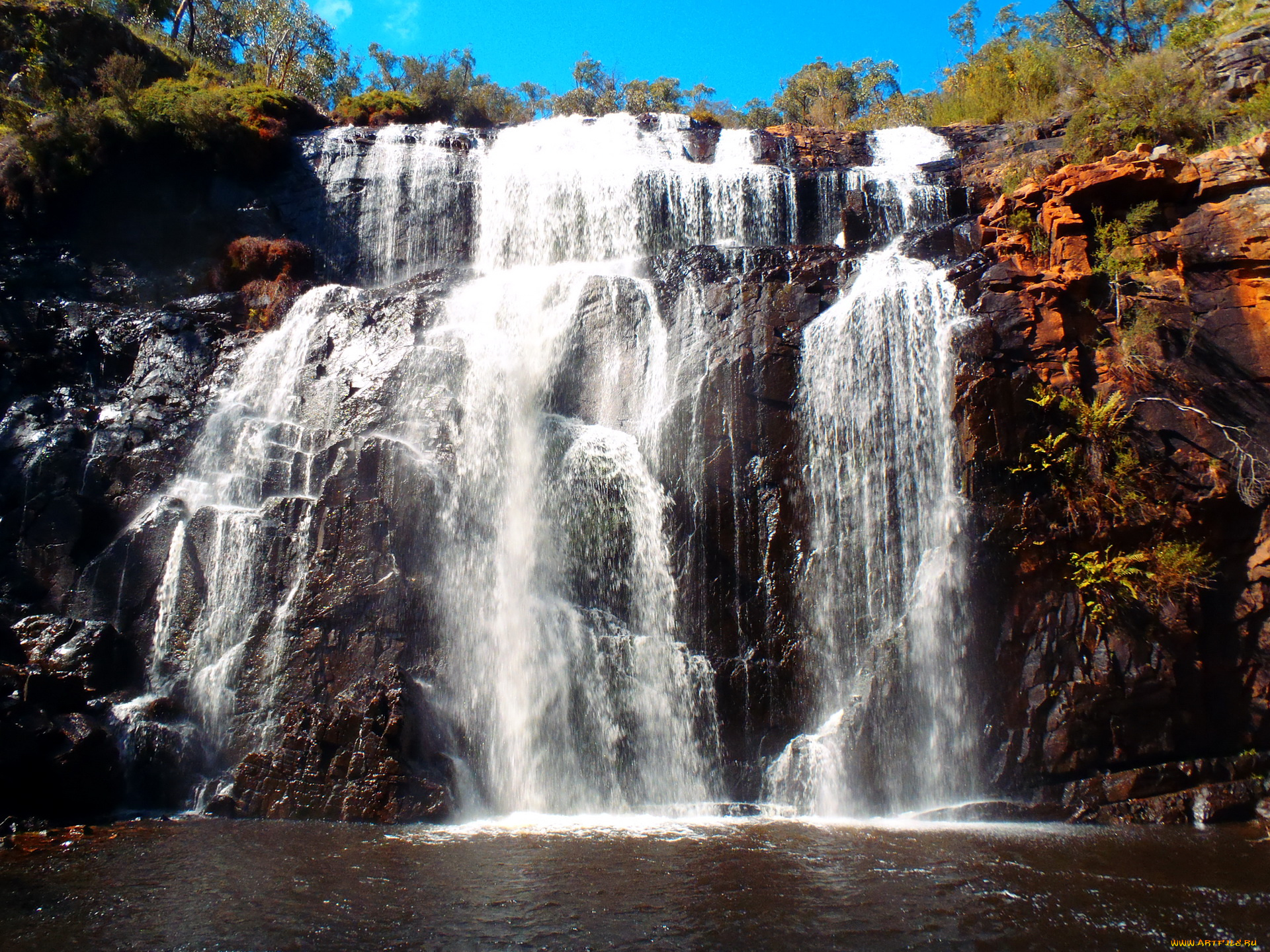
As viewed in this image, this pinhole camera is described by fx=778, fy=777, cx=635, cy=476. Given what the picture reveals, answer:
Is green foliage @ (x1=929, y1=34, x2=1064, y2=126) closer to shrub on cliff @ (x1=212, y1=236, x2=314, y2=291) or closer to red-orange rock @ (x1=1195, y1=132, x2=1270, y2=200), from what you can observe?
red-orange rock @ (x1=1195, y1=132, x2=1270, y2=200)

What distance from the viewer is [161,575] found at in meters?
12.0

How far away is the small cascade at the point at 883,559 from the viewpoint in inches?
387

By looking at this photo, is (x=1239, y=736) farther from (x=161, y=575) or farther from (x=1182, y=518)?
(x=161, y=575)

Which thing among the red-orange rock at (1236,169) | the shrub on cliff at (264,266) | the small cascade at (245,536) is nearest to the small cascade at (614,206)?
the shrub on cliff at (264,266)

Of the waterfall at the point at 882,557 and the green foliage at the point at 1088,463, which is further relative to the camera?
the green foliage at the point at 1088,463

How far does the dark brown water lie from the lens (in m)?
5.54

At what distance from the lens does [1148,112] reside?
14.0m

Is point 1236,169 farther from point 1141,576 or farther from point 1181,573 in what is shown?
point 1141,576

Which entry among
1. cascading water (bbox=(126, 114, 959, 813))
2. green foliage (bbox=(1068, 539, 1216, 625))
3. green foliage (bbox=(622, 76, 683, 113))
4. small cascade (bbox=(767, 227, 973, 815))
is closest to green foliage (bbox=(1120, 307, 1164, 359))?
small cascade (bbox=(767, 227, 973, 815))

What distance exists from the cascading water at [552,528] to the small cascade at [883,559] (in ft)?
0.11

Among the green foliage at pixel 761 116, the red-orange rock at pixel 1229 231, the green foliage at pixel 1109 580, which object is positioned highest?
the green foliage at pixel 761 116

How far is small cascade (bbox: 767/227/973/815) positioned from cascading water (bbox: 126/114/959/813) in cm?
3

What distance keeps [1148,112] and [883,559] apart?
33.3ft

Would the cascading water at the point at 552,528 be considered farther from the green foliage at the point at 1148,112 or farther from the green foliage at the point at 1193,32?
the green foliage at the point at 1193,32
